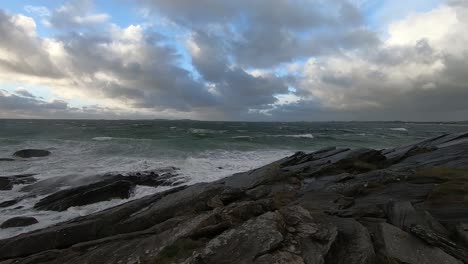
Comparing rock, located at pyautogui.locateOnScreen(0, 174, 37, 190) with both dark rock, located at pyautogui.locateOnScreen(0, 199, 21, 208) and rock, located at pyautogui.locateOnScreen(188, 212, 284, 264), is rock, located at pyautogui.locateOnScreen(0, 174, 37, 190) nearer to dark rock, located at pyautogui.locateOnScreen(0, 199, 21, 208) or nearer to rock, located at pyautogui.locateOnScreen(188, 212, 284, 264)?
dark rock, located at pyautogui.locateOnScreen(0, 199, 21, 208)

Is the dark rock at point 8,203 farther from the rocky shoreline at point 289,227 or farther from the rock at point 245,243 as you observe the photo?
the rock at point 245,243

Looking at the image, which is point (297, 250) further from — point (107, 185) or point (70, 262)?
point (107, 185)

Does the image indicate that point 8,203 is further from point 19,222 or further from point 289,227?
point 289,227

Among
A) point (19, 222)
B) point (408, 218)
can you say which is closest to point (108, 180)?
point (19, 222)

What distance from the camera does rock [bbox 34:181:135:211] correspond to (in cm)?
1283

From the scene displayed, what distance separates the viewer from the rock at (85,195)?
1283 cm

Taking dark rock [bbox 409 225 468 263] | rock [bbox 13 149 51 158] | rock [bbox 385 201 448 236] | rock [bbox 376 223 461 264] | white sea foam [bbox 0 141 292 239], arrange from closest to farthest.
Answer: rock [bbox 376 223 461 264] < dark rock [bbox 409 225 468 263] < rock [bbox 385 201 448 236] < white sea foam [bbox 0 141 292 239] < rock [bbox 13 149 51 158]

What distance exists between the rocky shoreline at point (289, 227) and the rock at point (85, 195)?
6.59ft

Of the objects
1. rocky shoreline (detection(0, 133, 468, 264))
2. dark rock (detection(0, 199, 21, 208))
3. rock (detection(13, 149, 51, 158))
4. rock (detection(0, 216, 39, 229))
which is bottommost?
dark rock (detection(0, 199, 21, 208))

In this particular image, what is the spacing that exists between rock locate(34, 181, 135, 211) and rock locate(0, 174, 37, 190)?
4.95 m

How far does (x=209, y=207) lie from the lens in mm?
9023

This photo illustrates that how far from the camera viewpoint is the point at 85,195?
13422 millimetres

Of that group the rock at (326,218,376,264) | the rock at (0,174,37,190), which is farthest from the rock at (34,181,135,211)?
the rock at (326,218,376,264)

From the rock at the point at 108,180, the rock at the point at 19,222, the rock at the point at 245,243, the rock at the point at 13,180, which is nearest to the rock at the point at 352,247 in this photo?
the rock at the point at 245,243
